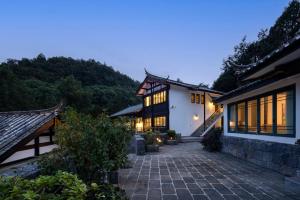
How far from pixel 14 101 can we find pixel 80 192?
36.6 m

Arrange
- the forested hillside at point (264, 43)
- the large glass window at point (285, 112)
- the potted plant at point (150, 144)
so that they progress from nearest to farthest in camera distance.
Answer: the large glass window at point (285, 112)
the potted plant at point (150, 144)
the forested hillside at point (264, 43)

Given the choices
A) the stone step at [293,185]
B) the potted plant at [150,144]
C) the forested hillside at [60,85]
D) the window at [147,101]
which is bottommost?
the potted plant at [150,144]

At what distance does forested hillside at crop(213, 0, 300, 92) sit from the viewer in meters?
27.6

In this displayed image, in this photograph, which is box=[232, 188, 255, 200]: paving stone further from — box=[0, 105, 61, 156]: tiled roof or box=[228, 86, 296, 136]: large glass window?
box=[0, 105, 61, 156]: tiled roof

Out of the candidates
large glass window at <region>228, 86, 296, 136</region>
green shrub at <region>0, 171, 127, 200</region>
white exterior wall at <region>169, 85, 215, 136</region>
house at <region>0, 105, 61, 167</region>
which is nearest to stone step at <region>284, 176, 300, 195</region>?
large glass window at <region>228, 86, 296, 136</region>

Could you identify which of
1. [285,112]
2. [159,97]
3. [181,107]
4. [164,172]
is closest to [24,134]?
[164,172]

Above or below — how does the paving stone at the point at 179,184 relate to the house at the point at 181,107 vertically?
below

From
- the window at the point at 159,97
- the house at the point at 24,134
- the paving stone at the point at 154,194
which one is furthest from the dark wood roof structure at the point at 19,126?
the window at the point at 159,97

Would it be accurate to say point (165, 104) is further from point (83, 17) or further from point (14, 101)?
point (14, 101)

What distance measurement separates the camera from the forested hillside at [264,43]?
27.6m

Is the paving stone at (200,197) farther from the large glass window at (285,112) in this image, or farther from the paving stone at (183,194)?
the large glass window at (285,112)

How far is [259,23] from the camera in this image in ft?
138

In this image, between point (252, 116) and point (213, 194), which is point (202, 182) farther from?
point (252, 116)

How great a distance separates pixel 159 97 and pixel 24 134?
1917 centimetres
